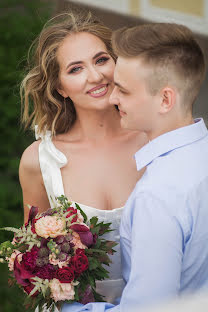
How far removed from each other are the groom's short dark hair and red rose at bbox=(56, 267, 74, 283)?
86cm

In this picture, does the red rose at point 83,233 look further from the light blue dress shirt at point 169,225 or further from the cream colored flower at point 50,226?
the light blue dress shirt at point 169,225

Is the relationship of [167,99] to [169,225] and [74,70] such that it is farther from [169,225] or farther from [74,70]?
[74,70]

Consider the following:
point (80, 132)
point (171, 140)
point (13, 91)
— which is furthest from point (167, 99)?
point (13, 91)

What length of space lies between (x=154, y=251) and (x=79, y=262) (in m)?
0.55

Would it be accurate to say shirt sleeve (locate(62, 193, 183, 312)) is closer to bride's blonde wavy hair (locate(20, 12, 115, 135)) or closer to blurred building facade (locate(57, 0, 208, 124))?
bride's blonde wavy hair (locate(20, 12, 115, 135))

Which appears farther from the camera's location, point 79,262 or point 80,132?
point 80,132

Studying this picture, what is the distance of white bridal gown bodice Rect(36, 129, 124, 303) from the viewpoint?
3.15 metres

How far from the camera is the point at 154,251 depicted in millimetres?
2107

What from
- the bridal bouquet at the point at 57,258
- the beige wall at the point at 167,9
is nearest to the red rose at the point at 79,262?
the bridal bouquet at the point at 57,258

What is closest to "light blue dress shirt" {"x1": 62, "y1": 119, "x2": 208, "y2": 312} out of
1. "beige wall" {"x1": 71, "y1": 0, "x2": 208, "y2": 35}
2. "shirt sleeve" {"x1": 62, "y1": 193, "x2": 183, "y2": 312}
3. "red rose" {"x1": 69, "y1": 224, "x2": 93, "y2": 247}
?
"shirt sleeve" {"x1": 62, "y1": 193, "x2": 183, "y2": 312}

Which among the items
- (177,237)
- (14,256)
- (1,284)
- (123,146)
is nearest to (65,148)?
(123,146)

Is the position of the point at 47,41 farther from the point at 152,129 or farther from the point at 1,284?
the point at 1,284

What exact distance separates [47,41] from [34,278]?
1.44 meters

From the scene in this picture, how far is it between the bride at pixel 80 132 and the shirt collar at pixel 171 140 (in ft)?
2.77
